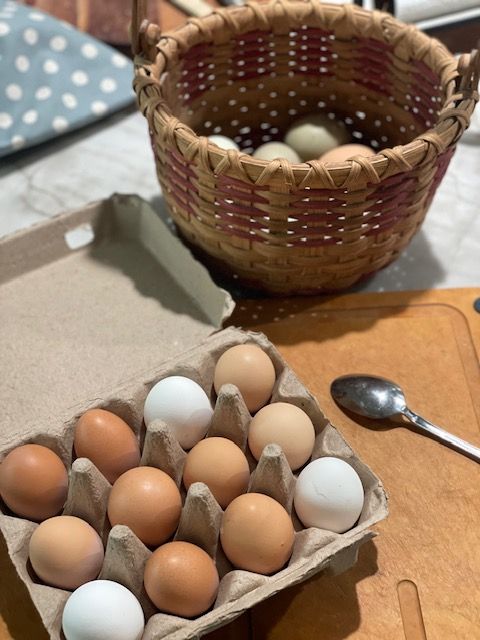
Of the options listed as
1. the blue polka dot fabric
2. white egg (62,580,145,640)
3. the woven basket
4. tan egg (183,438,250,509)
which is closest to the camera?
white egg (62,580,145,640)

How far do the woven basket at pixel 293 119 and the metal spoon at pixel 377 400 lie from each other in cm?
15

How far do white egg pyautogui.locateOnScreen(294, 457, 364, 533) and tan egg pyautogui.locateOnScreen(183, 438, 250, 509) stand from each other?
2.4 inches

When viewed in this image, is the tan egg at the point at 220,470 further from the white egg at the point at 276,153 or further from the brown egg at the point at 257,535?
the white egg at the point at 276,153

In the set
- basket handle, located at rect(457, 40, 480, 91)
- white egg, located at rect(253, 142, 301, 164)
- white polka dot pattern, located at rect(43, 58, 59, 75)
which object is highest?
basket handle, located at rect(457, 40, 480, 91)

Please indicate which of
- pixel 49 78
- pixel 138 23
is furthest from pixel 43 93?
pixel 138 23

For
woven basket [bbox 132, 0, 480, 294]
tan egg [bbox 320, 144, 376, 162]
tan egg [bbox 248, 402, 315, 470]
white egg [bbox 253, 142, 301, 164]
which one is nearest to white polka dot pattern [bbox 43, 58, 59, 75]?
woven basket [bbox 132, 0, 480, 294]

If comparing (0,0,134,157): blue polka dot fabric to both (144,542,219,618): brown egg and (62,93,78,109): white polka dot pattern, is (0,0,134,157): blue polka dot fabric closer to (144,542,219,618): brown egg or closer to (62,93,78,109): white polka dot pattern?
(62,93,78,109): white polka dot pattern

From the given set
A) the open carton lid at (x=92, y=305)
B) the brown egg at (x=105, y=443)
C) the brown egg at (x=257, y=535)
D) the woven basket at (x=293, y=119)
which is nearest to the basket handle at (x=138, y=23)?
the woven basket at (x=293, y=119)

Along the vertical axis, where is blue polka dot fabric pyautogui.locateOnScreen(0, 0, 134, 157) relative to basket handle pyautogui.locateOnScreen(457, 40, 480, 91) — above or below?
below

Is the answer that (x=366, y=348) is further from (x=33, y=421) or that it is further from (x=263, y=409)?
(x=33, y=421)

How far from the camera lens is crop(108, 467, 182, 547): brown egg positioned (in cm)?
69

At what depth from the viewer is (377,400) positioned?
901 millimetres

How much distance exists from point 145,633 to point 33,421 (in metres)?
0.27

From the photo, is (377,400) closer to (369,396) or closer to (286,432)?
(369,396)
